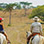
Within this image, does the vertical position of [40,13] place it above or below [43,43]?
below

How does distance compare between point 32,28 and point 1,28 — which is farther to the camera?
point 32,28

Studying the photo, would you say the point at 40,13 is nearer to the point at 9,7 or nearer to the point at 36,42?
the point at 9,7

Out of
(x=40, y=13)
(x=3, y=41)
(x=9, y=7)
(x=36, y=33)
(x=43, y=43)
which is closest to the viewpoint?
(x=3, y=41)

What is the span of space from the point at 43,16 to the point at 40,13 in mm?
1604

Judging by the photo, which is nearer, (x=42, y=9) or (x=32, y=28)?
(x=32, y=28)

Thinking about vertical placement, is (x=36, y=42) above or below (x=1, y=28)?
below

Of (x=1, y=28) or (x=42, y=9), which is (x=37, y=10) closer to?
(x=42, y=9)

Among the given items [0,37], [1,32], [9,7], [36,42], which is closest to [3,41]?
[0,37]

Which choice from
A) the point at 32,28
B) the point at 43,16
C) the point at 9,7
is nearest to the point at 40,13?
the point at 43,16

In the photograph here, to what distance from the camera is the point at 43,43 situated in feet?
19.4

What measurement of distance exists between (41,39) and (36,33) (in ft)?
A: 2.61

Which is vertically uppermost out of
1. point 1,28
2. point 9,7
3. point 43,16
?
point 1,28

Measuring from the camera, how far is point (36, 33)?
22.0 feet

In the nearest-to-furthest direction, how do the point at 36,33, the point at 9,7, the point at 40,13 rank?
1. the point at 36,33
2. the point at 9,7
3. the point at 40,13
